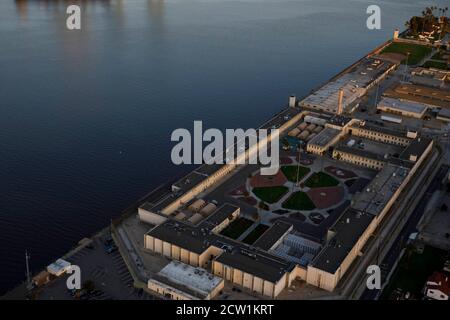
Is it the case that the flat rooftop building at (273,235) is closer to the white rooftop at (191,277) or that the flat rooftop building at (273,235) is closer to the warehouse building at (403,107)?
the white rooftop at (191,277)

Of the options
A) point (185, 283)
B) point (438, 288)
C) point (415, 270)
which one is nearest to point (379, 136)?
point (415, 270)

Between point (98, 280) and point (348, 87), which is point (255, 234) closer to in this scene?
point (98, 280)

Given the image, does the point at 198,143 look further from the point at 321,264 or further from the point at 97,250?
the point at 321,264

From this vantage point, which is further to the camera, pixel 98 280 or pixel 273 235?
pixel 273 235

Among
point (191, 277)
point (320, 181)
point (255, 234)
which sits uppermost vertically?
point (320, 181)

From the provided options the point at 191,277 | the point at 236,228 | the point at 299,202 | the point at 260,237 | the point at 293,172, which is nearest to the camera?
the point at 191,277

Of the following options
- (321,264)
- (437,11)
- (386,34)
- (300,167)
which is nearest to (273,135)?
(300,167)

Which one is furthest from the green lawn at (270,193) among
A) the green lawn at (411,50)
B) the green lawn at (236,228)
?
the green lawn at (411,50)
